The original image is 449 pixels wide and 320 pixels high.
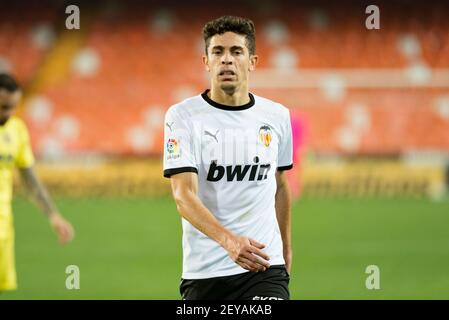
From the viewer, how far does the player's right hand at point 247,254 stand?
3.53 meters

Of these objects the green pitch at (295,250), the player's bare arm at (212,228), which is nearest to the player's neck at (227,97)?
the player's bare arm at (212,228)

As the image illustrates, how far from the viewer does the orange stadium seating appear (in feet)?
75.0

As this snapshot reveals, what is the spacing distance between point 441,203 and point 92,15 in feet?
36.0

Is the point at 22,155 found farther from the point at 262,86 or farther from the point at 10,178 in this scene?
the point at 262,86

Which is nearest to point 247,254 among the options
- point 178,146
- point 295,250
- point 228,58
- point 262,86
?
point 178,146

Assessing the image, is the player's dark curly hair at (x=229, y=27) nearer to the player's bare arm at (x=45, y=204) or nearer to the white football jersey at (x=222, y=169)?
the white football jersey at (x=222, y=169)

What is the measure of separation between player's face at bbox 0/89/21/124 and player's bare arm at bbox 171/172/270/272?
282 centimetres

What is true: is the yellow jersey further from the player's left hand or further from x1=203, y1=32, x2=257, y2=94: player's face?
x1=203, y1=32, x2=257, y2=94: player's face

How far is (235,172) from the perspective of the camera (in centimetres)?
396

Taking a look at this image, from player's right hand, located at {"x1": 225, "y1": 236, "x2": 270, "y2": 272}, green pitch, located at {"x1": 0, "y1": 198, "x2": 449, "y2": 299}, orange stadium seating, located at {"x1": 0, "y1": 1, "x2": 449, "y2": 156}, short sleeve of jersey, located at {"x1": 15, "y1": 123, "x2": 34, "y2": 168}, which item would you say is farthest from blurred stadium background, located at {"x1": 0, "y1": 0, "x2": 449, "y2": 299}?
player's right hand, located at {"x1": 225, "y1": 236, "x2": 270, "y2": 272}

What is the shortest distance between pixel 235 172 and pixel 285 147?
0.41 meters

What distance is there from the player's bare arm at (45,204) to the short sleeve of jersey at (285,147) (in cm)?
233

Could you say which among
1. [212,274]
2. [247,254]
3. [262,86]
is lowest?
[212,274]
